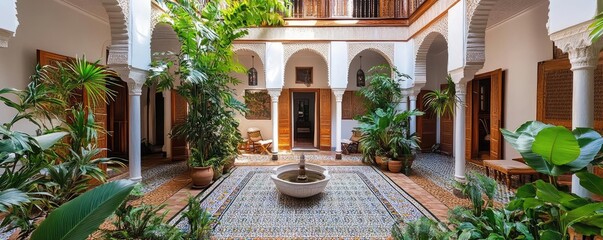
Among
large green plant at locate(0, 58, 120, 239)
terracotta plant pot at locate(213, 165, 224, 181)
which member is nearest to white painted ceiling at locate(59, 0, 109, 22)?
large green plant at locate(0, 58, 120, 239)

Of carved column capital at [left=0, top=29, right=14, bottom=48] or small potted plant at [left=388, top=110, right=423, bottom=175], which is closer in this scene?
carved column capital at [left=0, top=29, right=14, bottom=48]

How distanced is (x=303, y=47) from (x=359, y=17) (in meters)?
1.71

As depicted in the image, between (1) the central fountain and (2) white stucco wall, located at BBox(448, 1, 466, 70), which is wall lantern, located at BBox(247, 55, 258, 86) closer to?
(1) the central fountain

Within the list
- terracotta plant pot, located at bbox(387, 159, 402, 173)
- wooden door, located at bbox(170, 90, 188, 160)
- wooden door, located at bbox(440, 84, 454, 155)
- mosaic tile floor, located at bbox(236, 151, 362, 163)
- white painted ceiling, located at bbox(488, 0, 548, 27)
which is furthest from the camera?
wooden door, located at bbox(440, 84, 454, 155)

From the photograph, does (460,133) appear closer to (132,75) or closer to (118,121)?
(132,75)

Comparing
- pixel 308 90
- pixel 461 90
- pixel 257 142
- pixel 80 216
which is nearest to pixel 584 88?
pixel 461 90

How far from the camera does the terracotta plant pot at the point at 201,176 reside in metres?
4.34

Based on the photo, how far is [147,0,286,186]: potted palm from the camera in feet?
13.6

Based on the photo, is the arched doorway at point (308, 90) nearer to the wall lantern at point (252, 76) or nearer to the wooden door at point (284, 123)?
the wooden door at point (284, 123)

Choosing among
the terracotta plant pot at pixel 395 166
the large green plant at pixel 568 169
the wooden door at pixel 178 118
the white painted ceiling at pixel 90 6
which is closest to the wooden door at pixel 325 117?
the terracotta plant pot at pixel 395 166


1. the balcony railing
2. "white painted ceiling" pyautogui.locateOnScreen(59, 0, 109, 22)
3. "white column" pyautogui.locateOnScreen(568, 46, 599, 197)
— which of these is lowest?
"white column" pyautogui.locateOnScreen(568, 46, 599, 197)

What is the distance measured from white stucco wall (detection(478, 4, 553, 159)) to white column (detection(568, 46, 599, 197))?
9.00ft

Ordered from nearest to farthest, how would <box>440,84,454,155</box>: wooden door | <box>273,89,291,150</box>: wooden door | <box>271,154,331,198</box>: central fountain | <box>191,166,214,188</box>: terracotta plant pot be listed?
<box>271,154,331,198</box>: central fountain < <box>191,166,214,188</box>: terracotta plant pot < <box>440,84,454,155</box>: wooden door < <box>273,89,291,150</box>: wooden door

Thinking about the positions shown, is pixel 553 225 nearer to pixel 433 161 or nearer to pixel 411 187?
pixel 411 187
